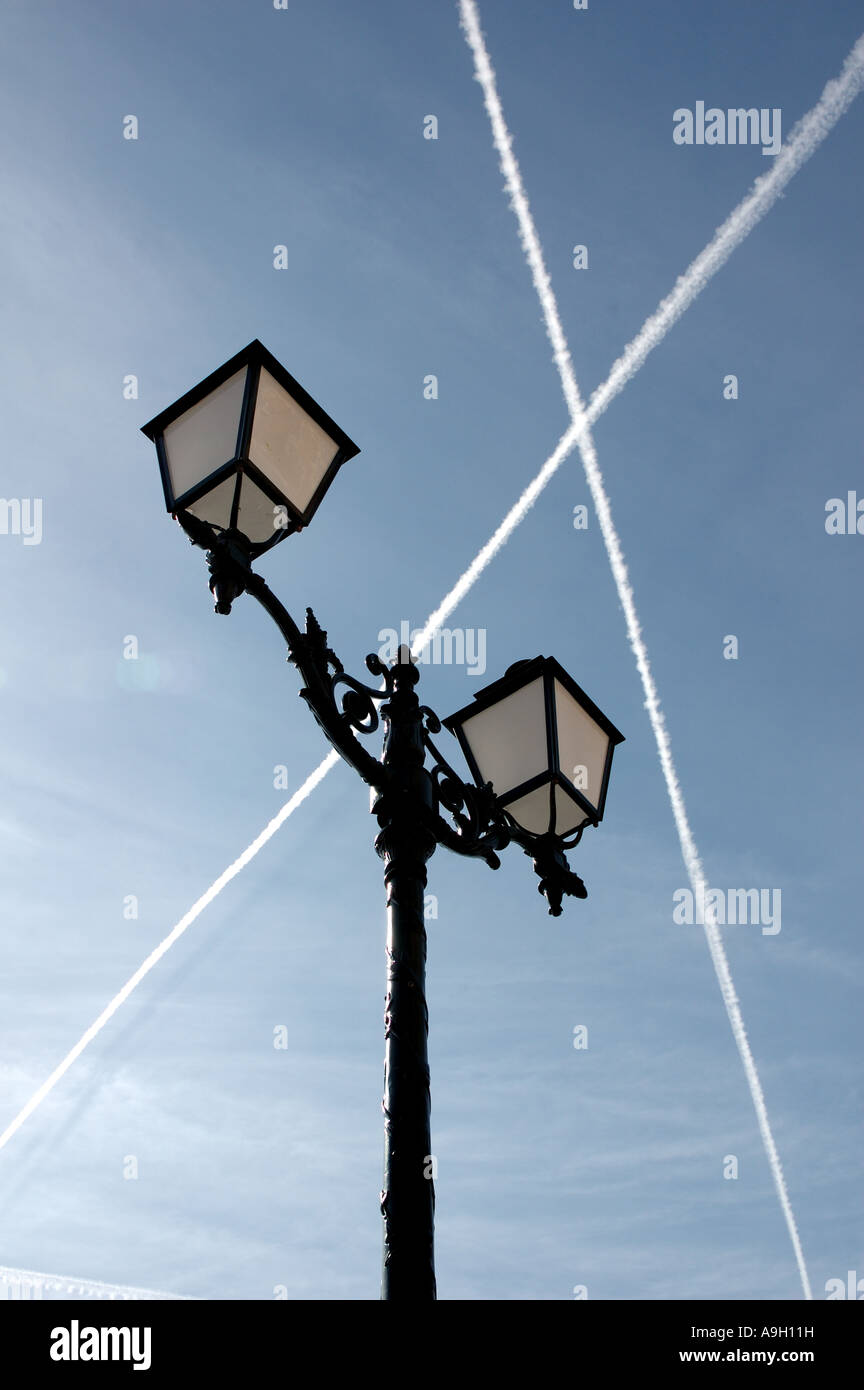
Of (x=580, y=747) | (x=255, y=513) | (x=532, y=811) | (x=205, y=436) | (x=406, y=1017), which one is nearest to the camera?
(x=406, y=1017)

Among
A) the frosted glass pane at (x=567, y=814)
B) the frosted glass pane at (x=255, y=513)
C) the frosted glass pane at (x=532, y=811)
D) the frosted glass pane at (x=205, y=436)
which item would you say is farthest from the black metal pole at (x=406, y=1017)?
the frosted glass pane at (x=205, y=436)

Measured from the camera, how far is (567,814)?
6758mm

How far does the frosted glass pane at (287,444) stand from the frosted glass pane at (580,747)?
182 cm

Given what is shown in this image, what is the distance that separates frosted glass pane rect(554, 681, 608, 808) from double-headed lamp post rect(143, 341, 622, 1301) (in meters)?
0.01

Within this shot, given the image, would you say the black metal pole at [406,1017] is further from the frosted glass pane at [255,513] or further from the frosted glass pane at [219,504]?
the frosted glass pane at [219,504]

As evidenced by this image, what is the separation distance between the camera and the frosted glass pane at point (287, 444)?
5.88m

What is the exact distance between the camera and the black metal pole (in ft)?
13.9

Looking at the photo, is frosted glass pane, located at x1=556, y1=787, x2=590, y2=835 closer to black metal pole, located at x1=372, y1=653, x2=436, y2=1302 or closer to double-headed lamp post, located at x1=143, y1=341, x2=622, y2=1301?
double-headed lamp post, located at x1=143, y1=341, x2=622, y2=1301

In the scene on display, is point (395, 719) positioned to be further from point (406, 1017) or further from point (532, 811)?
point (406, 1017)

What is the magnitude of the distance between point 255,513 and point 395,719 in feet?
4.19

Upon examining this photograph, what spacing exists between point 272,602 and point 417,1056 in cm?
228

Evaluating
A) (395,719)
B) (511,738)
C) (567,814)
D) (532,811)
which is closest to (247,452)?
(395,719)
